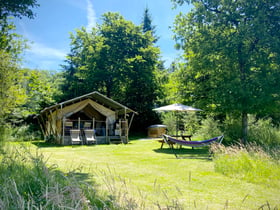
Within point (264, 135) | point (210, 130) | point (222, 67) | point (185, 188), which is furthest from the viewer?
point (210, 130)

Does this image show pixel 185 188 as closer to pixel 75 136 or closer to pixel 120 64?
pixel 75 136

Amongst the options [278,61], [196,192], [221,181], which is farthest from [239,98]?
[196,192]

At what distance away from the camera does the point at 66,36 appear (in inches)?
1121

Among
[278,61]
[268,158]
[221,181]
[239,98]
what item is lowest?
[221,181]

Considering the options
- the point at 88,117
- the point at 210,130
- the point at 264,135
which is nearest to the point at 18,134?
the point at 88,117

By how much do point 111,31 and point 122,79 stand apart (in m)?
5.26

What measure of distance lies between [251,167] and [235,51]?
7670 mm

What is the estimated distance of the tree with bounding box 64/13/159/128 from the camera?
23.9m

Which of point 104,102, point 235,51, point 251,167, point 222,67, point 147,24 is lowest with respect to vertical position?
point 251,167

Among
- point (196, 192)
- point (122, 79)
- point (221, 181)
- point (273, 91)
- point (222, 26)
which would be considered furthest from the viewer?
point (122, 79)

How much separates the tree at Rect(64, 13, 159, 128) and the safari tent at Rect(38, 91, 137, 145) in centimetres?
633

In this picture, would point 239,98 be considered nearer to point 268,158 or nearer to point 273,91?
point 273,91

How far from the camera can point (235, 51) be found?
1195 cm

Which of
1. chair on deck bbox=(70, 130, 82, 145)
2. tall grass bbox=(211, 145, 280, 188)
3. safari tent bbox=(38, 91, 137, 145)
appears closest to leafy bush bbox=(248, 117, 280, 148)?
tall grass bbox=(211, 145, 280, 188)
